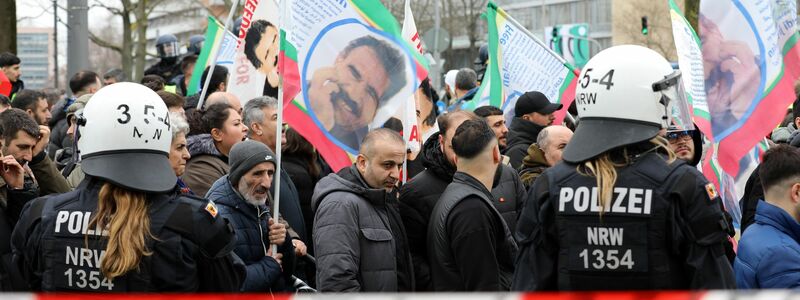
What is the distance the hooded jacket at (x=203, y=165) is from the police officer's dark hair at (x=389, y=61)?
108 centimetres

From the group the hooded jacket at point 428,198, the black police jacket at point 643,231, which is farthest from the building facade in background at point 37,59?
the black police jacket at point 643,231

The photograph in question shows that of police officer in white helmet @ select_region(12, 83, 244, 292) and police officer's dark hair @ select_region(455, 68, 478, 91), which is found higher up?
police officer's dark hair @ select_region(455, 68, 478, 91)

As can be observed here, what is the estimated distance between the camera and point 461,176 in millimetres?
6258

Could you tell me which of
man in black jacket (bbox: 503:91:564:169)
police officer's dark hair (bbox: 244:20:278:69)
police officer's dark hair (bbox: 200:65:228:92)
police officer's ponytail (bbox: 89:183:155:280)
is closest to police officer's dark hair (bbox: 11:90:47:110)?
police officer's dark hair (bbox: 200:65:228:92)

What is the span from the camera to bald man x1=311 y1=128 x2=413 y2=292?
6047mm

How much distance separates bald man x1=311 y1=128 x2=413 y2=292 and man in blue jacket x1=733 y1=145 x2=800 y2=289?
181cm

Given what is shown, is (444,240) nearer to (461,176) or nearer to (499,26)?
(461,176)

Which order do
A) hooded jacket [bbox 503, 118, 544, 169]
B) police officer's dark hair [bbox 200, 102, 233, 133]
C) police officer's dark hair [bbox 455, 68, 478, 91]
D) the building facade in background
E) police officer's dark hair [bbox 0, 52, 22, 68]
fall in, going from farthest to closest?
the building facade in background < police officer's dark hair [bbox 455, 68, 478, 91] < police officer's dark hair [bbox 0, 52, 22, 68] < hooded jacket [bbox 503, 118, 544, 169] < police officer's dark hair [bbox 200, 102, 233, 133]

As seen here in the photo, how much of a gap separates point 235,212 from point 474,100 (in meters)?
6.52

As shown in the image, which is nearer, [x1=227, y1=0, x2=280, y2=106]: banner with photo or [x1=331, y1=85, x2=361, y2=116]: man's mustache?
[x1=331, y1=85, x2=361, y2=116]: man's mustache

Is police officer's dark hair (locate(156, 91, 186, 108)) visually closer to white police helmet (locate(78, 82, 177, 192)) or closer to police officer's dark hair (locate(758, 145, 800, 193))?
white police helmet (locate(78, 82, 177, 192))

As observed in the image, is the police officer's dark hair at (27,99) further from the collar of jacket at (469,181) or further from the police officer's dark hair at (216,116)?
the collar of jacket at (469,181)

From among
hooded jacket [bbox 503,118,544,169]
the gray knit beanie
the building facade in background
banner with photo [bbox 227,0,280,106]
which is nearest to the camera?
the gray knit beanie

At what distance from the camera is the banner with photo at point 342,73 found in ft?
23.6
